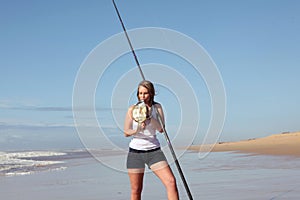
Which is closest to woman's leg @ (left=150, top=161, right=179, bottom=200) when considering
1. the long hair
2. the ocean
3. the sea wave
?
the long hair

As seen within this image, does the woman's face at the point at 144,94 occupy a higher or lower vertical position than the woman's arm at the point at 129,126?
higher

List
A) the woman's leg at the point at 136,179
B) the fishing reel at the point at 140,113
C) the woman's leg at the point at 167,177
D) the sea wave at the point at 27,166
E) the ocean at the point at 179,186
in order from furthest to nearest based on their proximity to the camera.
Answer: the sea wave at the point at 27,166 → the ocean at the point at 179,186 → the woman's leg at the point at 136,179 → the woman's leg at the point at 167,177 → the fishing reel at the point at 140,113

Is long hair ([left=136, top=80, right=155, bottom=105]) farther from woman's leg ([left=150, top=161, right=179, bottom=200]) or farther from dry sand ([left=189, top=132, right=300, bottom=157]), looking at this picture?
dry sand ([left=189, top=132, right=300, bottom=157])

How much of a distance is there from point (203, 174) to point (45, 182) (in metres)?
3.50

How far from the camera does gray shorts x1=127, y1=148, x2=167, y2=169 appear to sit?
17.3 ft

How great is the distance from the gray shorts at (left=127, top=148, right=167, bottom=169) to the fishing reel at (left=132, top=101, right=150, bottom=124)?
390 millimetres

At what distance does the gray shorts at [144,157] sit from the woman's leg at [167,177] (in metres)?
0.05

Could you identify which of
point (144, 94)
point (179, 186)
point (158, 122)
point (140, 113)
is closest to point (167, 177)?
point (158, 122)

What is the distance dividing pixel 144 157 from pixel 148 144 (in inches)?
5.9

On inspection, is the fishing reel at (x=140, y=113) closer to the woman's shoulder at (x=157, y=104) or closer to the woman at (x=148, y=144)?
the woman at (x=148, y=144)

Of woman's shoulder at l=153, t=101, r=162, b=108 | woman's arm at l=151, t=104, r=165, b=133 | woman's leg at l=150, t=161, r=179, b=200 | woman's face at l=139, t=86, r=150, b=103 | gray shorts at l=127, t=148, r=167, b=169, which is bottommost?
woman's leg at l=150, t=161, r=179, b=200

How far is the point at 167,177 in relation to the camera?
17.2 feet

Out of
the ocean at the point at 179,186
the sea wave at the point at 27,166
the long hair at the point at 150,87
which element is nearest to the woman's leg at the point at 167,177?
the long hair at the point at 150,87

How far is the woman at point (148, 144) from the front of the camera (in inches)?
205
